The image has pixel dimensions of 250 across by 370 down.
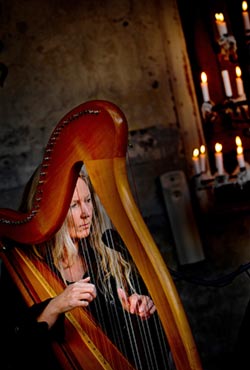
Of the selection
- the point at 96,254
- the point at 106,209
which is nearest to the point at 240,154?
the point at 96,254

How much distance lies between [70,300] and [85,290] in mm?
82

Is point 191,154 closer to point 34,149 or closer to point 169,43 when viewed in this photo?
point 169,43

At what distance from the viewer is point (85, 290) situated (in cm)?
198

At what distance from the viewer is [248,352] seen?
269cm

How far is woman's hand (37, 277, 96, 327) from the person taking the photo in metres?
1.98

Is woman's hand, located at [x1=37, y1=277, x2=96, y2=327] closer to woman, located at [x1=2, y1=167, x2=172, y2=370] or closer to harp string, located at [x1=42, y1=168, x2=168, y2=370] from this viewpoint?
woman, located at [x1=2, y1=167, x2=172, y2=370]

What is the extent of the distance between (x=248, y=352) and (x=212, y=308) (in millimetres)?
1366

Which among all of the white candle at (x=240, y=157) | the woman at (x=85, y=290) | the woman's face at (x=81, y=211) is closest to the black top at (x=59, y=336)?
the woman at (x=85, y=290)

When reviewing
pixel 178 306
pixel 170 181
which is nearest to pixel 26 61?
pixel 170 181

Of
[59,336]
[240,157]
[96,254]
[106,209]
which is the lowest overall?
[59,336]

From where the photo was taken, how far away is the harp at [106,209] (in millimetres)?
1546

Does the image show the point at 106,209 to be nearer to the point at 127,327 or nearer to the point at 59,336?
the point at 127,327

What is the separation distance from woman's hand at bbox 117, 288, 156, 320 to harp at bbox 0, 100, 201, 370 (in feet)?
0.62

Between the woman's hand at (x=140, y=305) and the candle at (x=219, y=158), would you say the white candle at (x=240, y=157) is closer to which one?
the candle at (x=219, y=158)
